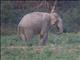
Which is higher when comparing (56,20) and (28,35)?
(56,20)

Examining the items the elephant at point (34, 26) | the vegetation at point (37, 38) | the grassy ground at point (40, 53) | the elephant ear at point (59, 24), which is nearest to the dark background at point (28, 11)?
the vegetation at point (37, 38)

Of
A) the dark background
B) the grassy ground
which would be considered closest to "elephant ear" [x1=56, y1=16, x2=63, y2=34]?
the grassy ground

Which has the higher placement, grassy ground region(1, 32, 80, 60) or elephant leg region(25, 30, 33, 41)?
elephant leg region(25, 30, 33, 41)

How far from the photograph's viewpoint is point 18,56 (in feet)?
23.5

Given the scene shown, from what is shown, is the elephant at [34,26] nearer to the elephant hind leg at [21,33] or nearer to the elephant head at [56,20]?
the elephant hind leg at [21,33]

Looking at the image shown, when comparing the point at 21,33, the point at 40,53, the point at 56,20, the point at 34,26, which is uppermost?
the point at 56,20

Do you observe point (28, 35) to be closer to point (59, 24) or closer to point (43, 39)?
point (43, 39)

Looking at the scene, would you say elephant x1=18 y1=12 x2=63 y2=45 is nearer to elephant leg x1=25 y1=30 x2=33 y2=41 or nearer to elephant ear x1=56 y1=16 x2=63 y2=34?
elephant leg x1=25 y1=30 x2=33 y2=41

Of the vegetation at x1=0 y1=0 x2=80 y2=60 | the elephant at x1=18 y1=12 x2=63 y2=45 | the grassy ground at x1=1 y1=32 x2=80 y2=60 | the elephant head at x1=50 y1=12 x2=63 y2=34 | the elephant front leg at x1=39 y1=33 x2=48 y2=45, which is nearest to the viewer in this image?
the grassy ground at x1=1 y1=32 x2=80 y2=60

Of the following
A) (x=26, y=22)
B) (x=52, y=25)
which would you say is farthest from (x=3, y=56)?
(x=52, y=25)

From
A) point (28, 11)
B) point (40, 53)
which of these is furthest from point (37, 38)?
point (40, 53)

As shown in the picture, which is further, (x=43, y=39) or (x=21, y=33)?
(x=21, y=33)

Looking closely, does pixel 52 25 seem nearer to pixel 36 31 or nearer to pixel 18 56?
pixel 36 31

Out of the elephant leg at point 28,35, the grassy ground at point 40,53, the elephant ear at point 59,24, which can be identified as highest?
the elephant ear at point 59,24
